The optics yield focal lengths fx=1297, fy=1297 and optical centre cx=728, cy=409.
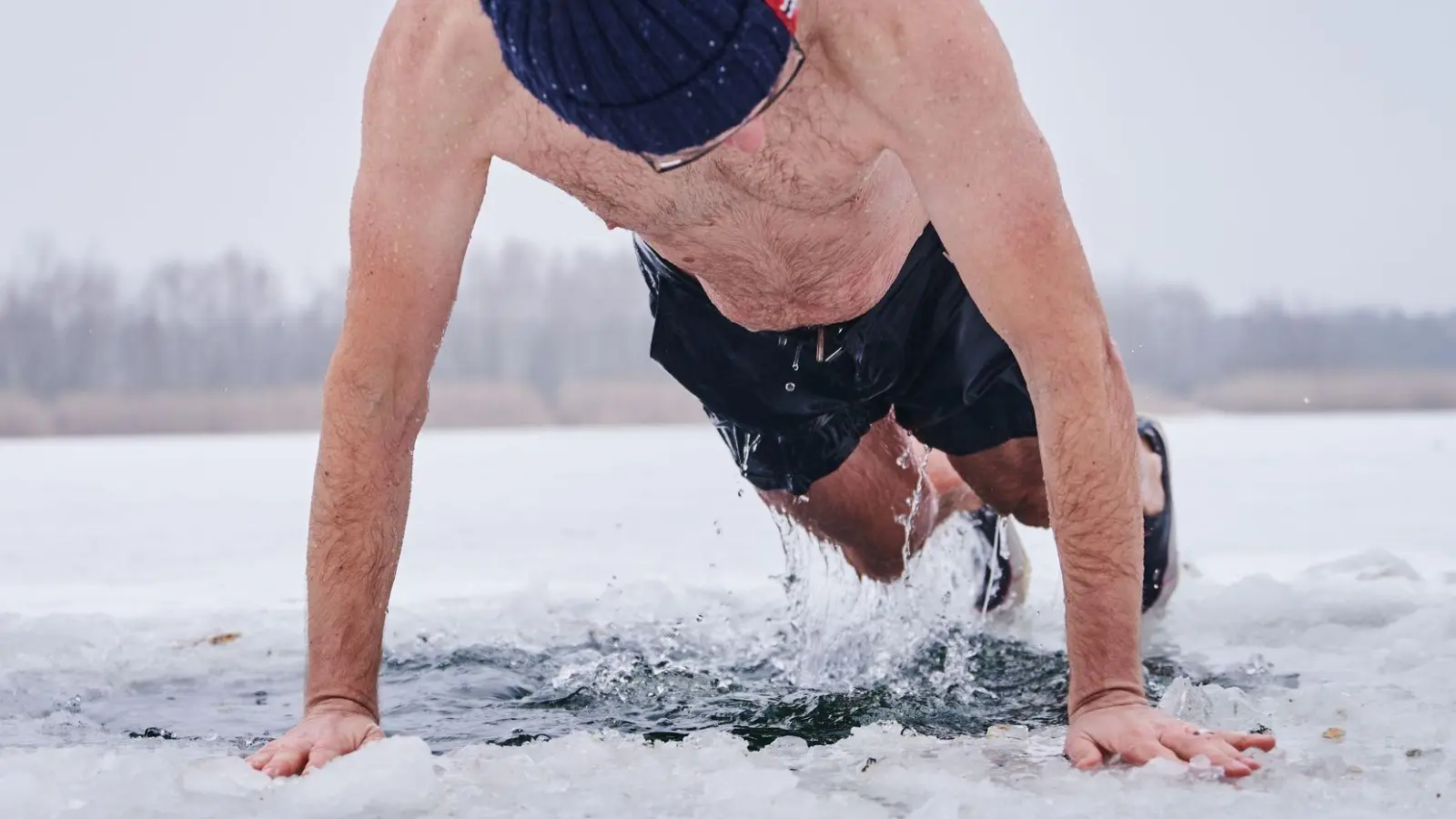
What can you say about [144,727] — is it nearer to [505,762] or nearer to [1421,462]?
[505,762]

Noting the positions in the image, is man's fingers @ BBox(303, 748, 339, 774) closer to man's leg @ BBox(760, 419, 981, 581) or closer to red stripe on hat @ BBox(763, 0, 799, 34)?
red stripe on hat @ BBox(763, 0, 799, 34)

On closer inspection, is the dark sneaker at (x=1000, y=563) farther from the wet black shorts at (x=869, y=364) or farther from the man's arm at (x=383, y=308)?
the man's arm at (x=383, y=308)

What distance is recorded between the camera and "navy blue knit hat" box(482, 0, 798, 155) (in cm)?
112

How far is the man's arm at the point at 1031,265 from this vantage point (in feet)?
4.28

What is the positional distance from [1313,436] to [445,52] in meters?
8.49

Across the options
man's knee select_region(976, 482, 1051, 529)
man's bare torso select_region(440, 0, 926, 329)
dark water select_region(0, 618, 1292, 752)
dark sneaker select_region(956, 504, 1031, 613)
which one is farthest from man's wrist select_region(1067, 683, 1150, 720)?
dark sneaker select_region(956, 504, 1031, 613)

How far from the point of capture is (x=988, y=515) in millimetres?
2727

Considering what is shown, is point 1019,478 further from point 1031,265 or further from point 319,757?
point 319,757

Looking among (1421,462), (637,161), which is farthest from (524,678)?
(1421,462)

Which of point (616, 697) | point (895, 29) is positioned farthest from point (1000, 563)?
point (895, 29)

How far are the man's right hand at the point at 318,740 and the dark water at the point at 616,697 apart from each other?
0.23 metres

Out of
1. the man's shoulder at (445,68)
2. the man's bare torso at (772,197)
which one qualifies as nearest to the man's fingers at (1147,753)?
the man's bare torso at (772,197)

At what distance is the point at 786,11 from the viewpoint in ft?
3.88

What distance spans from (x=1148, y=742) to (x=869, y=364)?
0.86 metres
